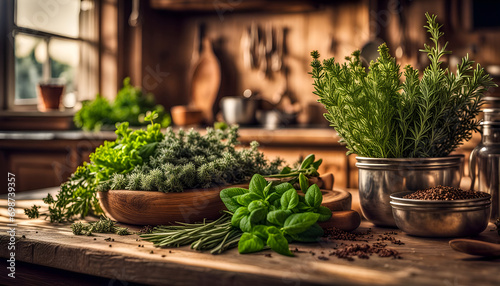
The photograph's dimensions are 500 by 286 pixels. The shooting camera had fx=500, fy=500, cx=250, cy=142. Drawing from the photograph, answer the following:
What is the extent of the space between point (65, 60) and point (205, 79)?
0.96 metres

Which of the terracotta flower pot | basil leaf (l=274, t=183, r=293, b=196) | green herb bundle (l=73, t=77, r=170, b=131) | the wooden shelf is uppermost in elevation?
the wooden shelf

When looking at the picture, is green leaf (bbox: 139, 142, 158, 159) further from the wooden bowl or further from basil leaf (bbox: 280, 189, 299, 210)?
basil leaf (bbox: 280, 189, 299, 210)

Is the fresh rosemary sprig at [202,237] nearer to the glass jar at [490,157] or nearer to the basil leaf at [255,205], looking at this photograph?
the basil leaf at [255,205]

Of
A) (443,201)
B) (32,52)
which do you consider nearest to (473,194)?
(443,201)

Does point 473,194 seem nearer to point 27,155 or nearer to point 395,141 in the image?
point 395,141

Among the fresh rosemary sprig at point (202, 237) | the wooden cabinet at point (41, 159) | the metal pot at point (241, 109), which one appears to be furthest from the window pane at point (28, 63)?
the fresh rosemary sprig at point (202, 237)

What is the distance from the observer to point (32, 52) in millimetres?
3135

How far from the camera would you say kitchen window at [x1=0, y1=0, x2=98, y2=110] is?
296 cm

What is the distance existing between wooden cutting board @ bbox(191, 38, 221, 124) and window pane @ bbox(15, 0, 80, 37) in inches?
34.7

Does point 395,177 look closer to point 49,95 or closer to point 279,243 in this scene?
point 279,243

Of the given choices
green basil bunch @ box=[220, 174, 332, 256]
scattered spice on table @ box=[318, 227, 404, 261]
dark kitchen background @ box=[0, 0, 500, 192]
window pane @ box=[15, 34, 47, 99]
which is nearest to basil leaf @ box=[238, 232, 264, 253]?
green basil bunch @ box=[220, 174, 332, 256]

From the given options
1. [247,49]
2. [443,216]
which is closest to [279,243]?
[443,216]

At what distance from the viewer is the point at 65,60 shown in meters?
3.42

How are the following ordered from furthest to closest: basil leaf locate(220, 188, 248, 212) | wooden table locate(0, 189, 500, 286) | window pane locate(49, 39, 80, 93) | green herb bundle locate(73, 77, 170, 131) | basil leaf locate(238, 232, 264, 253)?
1. window pane locate(49, 39, 80, 93)
2. green herb bundle locate(73, 77, 170, 131)
3. basil leaf locate(220, 188, 248, 212)
4. basil leaf locate(238, 232, 264, 253)
5. wooden table locate(0, 189, 500, 286)
